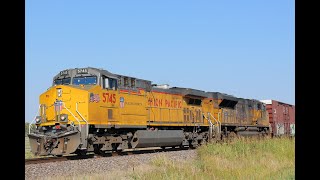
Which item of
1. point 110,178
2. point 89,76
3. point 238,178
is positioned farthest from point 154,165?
point 89,76

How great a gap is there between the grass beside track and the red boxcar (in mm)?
16032

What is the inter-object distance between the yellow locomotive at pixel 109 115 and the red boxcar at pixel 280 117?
1245cm

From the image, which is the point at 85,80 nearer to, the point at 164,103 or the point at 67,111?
the point at 67,111

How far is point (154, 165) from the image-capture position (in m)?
11.9

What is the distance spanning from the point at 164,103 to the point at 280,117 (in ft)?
62.0

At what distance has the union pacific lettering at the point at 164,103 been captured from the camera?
18281mm

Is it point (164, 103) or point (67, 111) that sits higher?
point (164, 103)

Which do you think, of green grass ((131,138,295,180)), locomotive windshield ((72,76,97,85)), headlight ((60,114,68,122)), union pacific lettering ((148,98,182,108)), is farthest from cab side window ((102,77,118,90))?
green grass ((131,138,295,180))

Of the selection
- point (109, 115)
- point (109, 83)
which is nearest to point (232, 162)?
point (109, 115)

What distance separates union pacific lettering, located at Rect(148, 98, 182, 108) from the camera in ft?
60.0

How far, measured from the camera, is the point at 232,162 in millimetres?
12156

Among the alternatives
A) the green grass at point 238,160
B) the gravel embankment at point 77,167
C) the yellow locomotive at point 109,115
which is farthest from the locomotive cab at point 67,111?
the green grass at point 238,160
